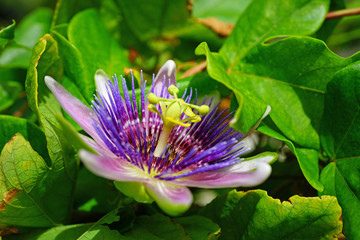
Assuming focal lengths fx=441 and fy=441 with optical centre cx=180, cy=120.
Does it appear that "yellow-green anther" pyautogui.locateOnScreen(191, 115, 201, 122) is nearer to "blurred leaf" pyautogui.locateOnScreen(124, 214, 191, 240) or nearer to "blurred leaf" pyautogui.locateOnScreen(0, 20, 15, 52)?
"blurred leaf" pyautogui.locateOnScreen(124, 214, 191, 240)

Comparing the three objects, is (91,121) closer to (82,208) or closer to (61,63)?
(61,63)

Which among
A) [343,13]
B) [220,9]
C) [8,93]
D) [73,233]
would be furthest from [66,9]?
[343,13]

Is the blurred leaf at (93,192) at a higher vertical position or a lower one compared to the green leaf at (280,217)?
lower

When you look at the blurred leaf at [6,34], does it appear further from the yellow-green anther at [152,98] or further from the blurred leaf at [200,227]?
the blurred leaf at [200,227]

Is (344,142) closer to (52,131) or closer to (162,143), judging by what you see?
(162,143)

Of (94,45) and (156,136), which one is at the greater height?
(94,45)

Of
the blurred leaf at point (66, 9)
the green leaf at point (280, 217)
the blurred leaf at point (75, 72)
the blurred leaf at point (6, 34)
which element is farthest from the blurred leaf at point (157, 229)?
the blurred leaf at point (66, 9)
